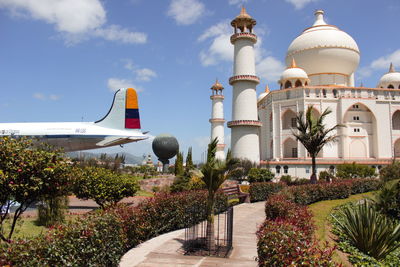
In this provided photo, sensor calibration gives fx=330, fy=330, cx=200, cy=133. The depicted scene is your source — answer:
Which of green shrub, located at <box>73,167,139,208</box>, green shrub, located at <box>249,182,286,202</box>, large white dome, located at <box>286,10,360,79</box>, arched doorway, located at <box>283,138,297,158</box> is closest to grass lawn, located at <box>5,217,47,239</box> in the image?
green shrub, located at <box>73,167,139,208</box>

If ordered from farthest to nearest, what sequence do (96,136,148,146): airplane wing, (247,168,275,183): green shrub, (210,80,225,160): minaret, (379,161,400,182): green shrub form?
1. (210,80,225,160): minaret
2. (96,136,148,146): airplane wing
3. (247,168,275,183): green shrub
4. (379,161,400,182): green shrub

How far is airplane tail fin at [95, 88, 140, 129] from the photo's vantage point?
107 ft

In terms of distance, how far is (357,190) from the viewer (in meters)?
20.2

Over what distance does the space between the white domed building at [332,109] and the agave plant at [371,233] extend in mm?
27111

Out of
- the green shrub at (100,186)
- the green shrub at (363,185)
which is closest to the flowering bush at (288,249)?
the green shrub at (100,186)

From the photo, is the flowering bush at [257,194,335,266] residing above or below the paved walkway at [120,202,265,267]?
above

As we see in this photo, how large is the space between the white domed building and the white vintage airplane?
49.1ft

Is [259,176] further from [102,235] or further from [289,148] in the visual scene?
[102,235]

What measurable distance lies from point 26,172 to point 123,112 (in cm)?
2672

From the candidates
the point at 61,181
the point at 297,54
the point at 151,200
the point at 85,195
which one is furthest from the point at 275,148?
the point at 61,181

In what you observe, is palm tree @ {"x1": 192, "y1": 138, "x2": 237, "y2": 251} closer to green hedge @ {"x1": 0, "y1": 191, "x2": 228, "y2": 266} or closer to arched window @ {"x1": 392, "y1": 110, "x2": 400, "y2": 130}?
green hedge @ {"x1": 0, "y1": 191, "x2": 228, "y2": 266}

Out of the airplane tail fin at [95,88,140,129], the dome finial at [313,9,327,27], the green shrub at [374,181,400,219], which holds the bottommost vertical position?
the green shrub at [374,181,400,219]

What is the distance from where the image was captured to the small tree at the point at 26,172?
6551 millimetres

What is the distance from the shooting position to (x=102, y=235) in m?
5.97
